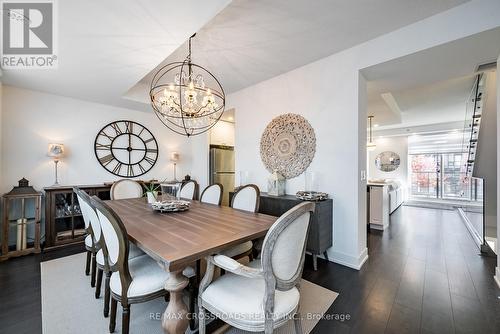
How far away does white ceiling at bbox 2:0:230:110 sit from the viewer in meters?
1.66

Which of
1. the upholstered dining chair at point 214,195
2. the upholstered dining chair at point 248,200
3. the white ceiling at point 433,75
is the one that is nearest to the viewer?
the white ceiling at point 433,75

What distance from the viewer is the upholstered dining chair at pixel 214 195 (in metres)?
2.73

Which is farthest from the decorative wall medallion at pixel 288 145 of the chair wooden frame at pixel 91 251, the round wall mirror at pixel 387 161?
the round wall mirror at pixel 387 161

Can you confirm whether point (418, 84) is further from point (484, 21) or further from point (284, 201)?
point (284, 201)

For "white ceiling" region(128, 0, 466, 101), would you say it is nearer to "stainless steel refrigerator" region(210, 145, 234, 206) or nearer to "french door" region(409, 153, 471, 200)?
"stainless steel refrigerator" region(210, 145, 234, 206)

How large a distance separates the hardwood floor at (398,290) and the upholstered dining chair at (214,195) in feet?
4.70

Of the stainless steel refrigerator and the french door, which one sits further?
the french door

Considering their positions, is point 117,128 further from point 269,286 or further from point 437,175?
point 437,175

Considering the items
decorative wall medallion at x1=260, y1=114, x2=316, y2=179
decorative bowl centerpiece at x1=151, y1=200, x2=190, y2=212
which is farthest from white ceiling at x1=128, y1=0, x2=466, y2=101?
decorative bowl centerpiece at x1=151, y1=200, x2=190, y2=212

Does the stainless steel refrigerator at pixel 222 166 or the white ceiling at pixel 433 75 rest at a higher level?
the white ceiling at pixel 433 75

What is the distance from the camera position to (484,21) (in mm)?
1779

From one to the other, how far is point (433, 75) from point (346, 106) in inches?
48.1

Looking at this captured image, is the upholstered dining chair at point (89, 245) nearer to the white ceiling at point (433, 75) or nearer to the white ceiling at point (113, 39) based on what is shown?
the white ceiling at point (113, 39)

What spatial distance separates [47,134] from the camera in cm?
342
